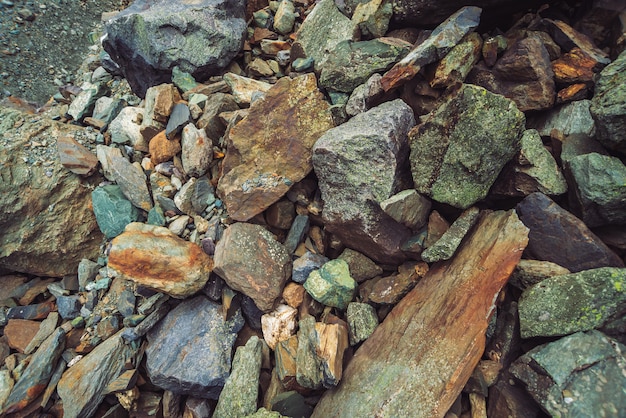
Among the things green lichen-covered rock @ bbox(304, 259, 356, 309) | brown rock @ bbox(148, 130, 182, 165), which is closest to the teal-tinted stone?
brown rock @ bbox(148, 130, 182, 165)

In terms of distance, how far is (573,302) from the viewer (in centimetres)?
225

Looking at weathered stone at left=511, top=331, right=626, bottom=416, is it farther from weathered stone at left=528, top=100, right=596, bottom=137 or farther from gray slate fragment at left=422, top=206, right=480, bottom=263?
weathered stone at left=528, top=100, right=596, bottom=137

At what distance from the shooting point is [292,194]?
3.45 m

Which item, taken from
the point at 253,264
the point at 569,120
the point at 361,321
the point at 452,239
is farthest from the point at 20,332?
the point at 569,120

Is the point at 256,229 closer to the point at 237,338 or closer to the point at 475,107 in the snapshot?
the point at 237,338

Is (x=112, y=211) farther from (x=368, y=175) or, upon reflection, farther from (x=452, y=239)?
(x=452, y=239)

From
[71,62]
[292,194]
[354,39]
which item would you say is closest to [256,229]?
[292,194]

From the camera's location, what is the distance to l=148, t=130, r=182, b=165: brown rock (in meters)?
3.88

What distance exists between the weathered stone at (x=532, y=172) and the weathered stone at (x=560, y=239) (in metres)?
0.11

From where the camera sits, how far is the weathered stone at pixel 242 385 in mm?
2748

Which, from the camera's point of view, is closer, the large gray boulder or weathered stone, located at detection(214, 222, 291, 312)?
weathered stone, located at detection(214, 222, 291, 312)

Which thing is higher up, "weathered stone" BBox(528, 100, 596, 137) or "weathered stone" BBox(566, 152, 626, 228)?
"weathered stone" BBox(528, 100, 596, 137)

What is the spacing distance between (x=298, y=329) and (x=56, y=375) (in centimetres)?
240

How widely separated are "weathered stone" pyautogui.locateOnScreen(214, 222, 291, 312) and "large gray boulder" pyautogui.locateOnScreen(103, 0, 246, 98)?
2303 millimetres
